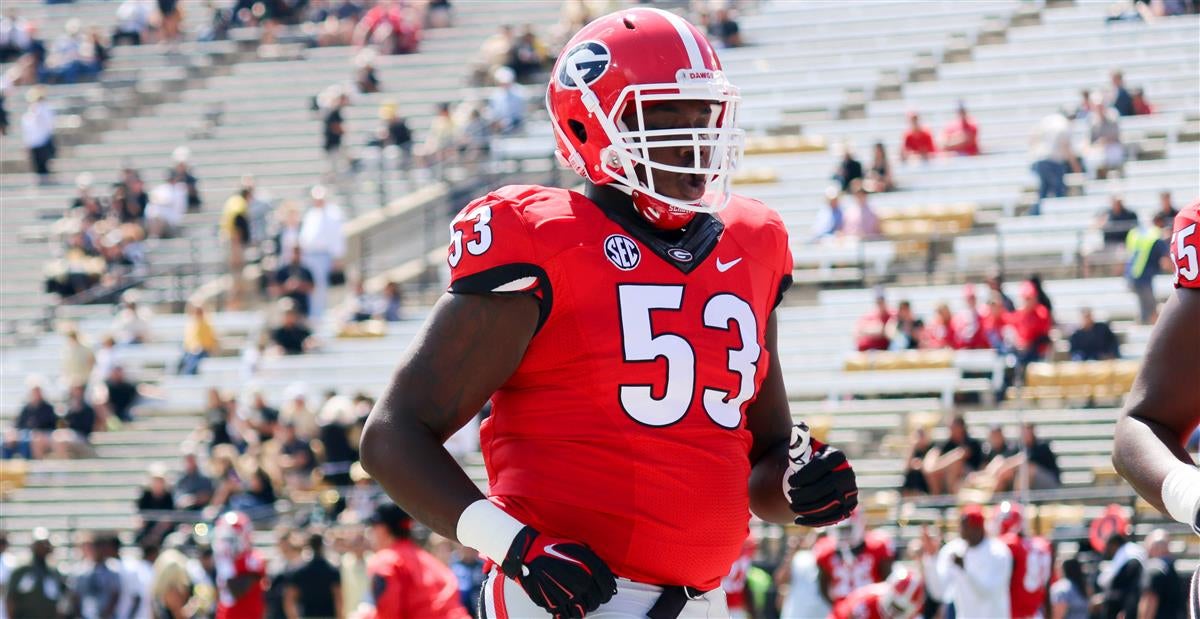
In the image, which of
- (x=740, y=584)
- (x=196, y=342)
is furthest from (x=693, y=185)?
(x=196, y=342)

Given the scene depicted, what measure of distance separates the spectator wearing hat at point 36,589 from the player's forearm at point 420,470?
38.4 ft

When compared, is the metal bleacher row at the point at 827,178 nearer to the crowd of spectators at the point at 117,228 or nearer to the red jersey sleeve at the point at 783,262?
the crowd of spectators at the point at 117,228

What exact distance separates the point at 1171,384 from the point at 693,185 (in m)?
0.97

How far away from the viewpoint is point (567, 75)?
13.1ft

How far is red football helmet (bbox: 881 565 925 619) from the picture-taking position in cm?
1137

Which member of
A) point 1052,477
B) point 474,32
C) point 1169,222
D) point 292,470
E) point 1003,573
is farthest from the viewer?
point 474,32

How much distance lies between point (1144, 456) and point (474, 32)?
22.7 m

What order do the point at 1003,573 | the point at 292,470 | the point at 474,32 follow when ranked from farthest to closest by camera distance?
the point at 474,32 → the point at 292,470 → the point at 1003,573

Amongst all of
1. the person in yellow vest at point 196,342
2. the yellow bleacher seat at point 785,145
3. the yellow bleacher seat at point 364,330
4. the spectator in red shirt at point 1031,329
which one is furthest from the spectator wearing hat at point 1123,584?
the person in yellow vest at point 196,342

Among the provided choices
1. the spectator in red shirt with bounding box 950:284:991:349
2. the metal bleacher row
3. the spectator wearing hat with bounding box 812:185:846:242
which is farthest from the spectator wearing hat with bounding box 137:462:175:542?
the spectator in red shirt with bounding box 950:284:991:349

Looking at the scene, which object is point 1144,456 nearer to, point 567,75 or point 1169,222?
point 567,75

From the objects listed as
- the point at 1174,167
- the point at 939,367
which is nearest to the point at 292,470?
the point at 939,367

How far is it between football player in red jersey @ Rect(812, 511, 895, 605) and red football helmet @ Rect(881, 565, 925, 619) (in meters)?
0.46

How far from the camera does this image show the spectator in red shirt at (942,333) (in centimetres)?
1589
